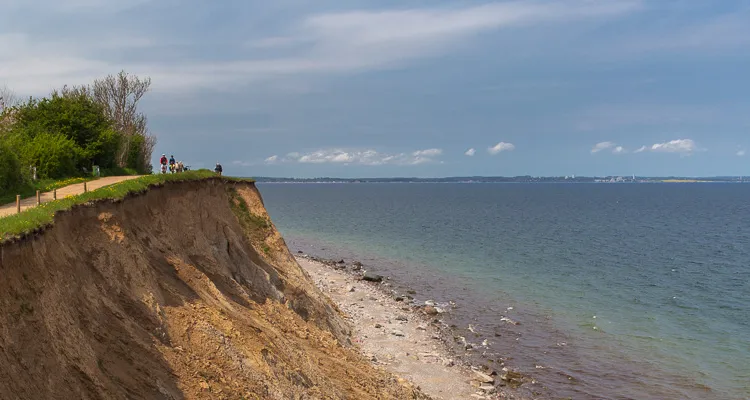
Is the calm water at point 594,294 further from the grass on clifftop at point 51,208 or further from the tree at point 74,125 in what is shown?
the tree at point 74,125

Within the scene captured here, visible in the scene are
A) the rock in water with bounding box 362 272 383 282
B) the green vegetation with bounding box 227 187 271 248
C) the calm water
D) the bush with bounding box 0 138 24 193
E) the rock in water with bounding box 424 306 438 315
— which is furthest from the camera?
the rock in water with bounding box 362 272 383 282

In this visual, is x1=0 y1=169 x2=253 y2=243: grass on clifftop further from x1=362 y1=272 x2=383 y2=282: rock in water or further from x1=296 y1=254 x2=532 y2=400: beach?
x1=362 y1=272 x2=383 y2=282: rock in water

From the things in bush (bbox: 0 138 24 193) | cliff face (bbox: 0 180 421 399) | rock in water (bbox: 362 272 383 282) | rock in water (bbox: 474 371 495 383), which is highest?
bush (bbox: 0 138 24 193)

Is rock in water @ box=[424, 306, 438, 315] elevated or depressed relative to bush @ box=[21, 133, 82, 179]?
depressed

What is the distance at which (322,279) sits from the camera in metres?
45.3

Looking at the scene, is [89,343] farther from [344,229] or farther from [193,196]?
[344,229]

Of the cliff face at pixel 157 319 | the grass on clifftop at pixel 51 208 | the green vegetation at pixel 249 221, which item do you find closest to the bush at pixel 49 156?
the green vegetation at pixel 249 221

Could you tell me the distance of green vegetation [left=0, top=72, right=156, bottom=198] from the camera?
28.2 metres

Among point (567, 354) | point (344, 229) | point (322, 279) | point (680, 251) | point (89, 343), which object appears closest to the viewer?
point (89, 343)

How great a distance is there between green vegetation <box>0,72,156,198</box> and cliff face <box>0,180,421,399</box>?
31.3 feet

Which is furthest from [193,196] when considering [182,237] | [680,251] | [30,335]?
[680,251]

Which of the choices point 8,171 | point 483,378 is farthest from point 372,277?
point 8,171

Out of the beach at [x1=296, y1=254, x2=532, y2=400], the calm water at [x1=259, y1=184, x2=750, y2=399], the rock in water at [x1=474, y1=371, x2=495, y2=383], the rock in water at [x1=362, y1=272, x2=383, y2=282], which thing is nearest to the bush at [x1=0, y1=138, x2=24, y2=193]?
the beach at [x1=296, y1=254, x2=532, y2=400]

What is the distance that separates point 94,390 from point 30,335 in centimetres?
176
